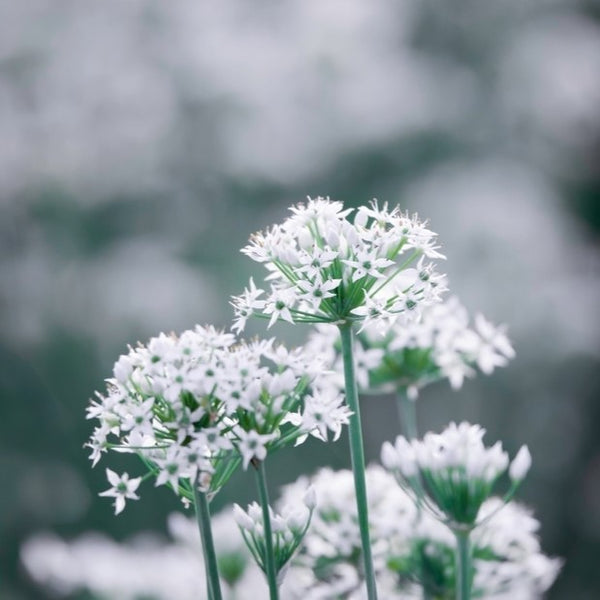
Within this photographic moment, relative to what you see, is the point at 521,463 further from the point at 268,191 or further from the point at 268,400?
the point at 268,191

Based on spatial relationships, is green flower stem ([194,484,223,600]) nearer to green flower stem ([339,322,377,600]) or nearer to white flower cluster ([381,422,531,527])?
green flower stem ([339,322,377,600])

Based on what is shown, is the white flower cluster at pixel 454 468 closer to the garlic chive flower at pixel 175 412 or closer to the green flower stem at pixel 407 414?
the green flower stem at pixel 407 414

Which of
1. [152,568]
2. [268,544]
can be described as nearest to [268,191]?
[152,568]

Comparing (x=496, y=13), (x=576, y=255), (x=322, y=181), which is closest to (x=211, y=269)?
(x=322, y=181)

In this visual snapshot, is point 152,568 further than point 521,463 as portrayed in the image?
Yes

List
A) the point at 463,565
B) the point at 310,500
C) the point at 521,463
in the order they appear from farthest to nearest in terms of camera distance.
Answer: the point at 521,463
the point at 463,565
the point at 310,500

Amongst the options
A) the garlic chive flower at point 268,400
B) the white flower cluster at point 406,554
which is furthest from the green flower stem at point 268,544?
the white flower cluster at point 406,554
